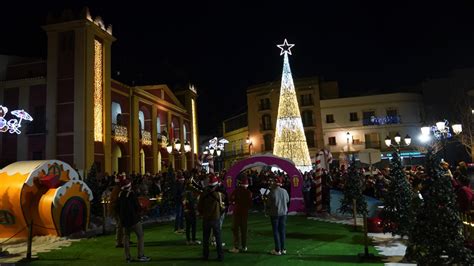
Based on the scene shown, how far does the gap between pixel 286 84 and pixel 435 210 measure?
717 inches

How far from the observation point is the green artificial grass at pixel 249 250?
29.3ft

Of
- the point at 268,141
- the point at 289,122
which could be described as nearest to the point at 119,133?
Result: the point at 289,122

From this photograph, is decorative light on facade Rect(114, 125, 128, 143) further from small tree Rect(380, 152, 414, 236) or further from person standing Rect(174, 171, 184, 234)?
small tree Rect(380, 152, 414, 236)

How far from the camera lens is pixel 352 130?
44188 mm

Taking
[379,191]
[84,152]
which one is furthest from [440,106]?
[84,152]

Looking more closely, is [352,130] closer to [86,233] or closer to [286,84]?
[286,84]

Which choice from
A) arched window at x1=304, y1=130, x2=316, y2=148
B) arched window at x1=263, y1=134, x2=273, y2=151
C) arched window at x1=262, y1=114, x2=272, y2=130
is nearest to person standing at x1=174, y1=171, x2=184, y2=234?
arched window at x1=304, y1=130, x2=316, y2=148

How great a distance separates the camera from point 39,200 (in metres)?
12.7

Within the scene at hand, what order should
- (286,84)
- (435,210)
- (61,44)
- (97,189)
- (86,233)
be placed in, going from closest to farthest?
(435,210) → (86,233) → (97,189) → (286,84) → (61,44)

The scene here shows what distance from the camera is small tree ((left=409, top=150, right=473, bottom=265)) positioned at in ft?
20.0

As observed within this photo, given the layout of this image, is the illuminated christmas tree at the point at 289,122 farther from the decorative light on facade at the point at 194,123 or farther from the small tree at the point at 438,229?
the decorative light on facade at the point at 194,123

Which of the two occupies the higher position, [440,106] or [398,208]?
[440,106]

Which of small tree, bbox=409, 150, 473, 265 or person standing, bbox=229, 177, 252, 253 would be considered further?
person standing, bbox=229, 177, 252, 253

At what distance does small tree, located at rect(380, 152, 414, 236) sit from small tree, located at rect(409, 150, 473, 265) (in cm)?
355
